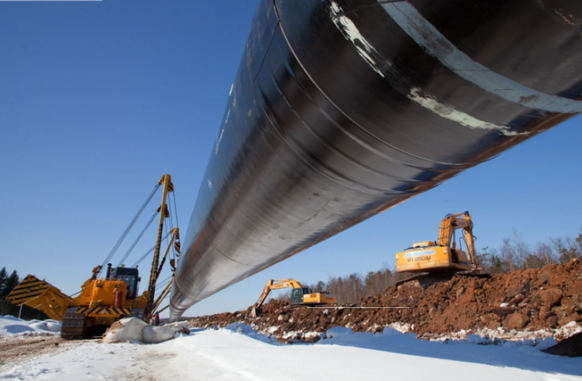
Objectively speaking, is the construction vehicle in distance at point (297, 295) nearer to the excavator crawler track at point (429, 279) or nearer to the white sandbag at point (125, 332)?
the excavator crawler track at point (429, 279)

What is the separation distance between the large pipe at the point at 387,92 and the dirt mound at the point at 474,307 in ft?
32.2

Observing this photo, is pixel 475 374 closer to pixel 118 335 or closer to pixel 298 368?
pixel 298 368

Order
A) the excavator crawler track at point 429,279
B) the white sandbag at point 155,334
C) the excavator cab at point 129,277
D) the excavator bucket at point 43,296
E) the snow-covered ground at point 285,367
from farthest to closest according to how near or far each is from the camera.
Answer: the excavator crawler track at point 429,279 < the excavator cab at point 129,277 < the excavator bucket at point 43,296 < the white sandbag at point 155,334 < the snow-covered ground at point 285,367

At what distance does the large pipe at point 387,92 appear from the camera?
3.12ft

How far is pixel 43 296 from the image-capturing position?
12.6 meters

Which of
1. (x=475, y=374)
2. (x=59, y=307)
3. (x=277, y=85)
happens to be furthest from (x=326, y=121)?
(x=59, y=307)

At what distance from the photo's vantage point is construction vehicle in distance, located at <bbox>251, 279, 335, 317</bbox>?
2233 centimetres

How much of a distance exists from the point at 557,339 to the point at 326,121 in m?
10.0

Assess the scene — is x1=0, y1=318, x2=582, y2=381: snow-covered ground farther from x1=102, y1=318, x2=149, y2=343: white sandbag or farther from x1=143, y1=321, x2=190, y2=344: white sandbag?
x1=143, y1=321, x2=190, y2=344: white sandbag

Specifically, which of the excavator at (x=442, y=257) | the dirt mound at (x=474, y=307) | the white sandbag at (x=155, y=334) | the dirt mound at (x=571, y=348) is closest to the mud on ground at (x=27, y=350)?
the white sandbag at (x=155, y=334)

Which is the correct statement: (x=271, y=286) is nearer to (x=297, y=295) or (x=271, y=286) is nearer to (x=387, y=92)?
(x=297, y=295)

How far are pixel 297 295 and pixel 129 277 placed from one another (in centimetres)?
1208

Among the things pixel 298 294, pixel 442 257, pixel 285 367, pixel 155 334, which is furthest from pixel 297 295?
pixel 285 367

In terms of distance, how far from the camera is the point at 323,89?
4.50ft
